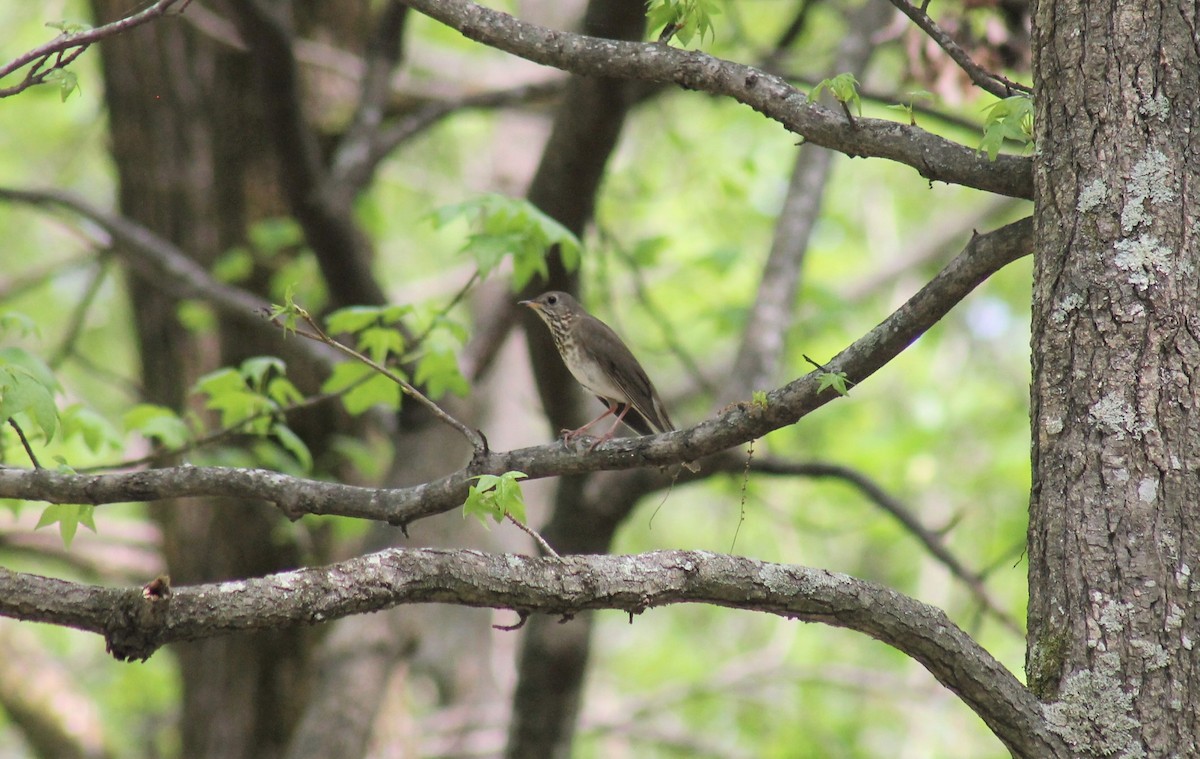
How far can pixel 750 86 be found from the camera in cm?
289

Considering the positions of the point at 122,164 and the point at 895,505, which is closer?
the point at 895,505

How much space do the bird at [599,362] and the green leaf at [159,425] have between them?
1783 mm

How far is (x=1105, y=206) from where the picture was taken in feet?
8.43

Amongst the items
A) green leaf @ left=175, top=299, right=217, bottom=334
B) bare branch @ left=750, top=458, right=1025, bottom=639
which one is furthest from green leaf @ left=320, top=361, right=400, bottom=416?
green leaf @ left=175, top=299, right=217, bottom=334

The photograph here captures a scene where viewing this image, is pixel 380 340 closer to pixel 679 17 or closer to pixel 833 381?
pixel 679 17

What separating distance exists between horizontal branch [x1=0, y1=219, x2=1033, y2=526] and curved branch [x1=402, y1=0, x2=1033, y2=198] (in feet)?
0.57

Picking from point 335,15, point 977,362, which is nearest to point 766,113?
point 335,15

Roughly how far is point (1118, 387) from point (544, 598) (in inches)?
53.2

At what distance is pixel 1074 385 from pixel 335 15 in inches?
239

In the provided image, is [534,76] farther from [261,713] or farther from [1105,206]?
[1105,206]

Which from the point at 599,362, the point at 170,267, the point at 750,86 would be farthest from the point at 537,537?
the point at 170,267

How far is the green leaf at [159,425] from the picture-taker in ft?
15.0

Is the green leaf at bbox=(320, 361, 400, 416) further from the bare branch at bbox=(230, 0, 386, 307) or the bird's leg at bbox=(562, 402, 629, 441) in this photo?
the bare branch at bbox=(230, 0, 386, 307)

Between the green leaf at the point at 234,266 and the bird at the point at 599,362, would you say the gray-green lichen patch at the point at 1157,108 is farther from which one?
the green leaf at the point at 234,266
